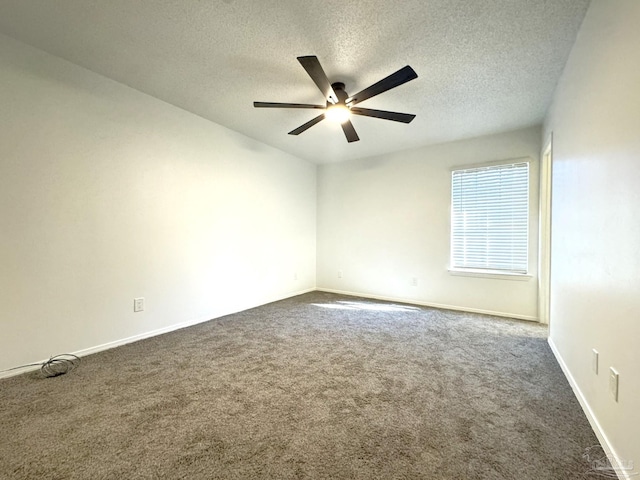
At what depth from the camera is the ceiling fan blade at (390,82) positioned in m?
1.84

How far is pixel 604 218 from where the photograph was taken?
56.1 inches

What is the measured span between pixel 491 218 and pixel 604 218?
8.47 feet

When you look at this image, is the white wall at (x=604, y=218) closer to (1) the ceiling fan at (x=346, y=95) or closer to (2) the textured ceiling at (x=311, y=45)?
(2) the textured ceiling at (x=311, y=45)

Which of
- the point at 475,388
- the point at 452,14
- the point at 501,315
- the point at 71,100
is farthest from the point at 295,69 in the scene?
→ the point at 501,315

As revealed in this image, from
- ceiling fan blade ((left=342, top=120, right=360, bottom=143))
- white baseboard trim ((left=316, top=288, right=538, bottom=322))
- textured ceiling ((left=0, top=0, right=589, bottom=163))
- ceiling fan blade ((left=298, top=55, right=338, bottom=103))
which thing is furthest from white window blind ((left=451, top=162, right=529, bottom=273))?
ceiling fan blade ((left=298, top=55, right=338, bottom=103))

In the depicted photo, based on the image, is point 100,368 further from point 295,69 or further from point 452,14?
point 452,14

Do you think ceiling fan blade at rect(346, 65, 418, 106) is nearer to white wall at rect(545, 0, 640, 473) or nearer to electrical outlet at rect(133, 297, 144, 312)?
white wall at rect(545, 0, 640, 473)

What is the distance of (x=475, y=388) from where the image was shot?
6.33 ft

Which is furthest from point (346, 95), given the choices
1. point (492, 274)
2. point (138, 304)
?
point (492, 274)

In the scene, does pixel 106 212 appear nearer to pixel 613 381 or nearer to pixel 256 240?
pixel 256 240

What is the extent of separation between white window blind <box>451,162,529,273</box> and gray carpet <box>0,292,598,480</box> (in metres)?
1.26

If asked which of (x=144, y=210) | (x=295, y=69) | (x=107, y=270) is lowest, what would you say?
(x=107, y=270)

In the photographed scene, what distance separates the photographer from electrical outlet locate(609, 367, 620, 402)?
1.28m

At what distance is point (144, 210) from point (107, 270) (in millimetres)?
663
